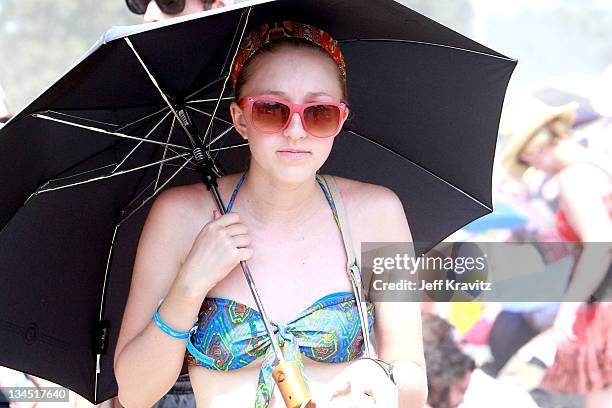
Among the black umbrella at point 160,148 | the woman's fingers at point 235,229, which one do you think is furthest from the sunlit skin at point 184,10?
the woman's fingers at point 235,229

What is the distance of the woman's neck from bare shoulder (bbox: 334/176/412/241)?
4.0 inches

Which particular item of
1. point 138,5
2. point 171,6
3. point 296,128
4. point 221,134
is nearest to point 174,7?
point 171,6

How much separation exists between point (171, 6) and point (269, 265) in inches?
57.1

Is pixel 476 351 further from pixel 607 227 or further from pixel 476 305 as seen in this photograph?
pixel 607 227

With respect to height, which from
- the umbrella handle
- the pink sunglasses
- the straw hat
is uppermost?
the straw hat

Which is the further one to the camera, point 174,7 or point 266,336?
point 174,7

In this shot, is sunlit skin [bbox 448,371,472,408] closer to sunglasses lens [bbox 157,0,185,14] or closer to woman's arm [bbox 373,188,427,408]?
sunglasses lens [bbox 157,0,185,14]

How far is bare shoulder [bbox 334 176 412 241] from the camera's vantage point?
2.46 m

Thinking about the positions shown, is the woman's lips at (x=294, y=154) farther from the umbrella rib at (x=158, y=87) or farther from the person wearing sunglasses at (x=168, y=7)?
the person wearing sunglasses at (x=168, y=7)

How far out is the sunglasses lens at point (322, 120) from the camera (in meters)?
2.18

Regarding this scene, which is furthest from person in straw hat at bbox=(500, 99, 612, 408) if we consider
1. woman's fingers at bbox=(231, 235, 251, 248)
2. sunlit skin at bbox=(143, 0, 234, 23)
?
woman's fingers at bbox=(231, 235, 251, 248)

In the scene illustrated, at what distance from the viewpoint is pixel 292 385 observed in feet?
6.66

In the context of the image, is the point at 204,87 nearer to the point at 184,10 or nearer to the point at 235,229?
the point at 235,229

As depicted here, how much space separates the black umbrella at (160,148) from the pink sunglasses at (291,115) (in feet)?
0.69
